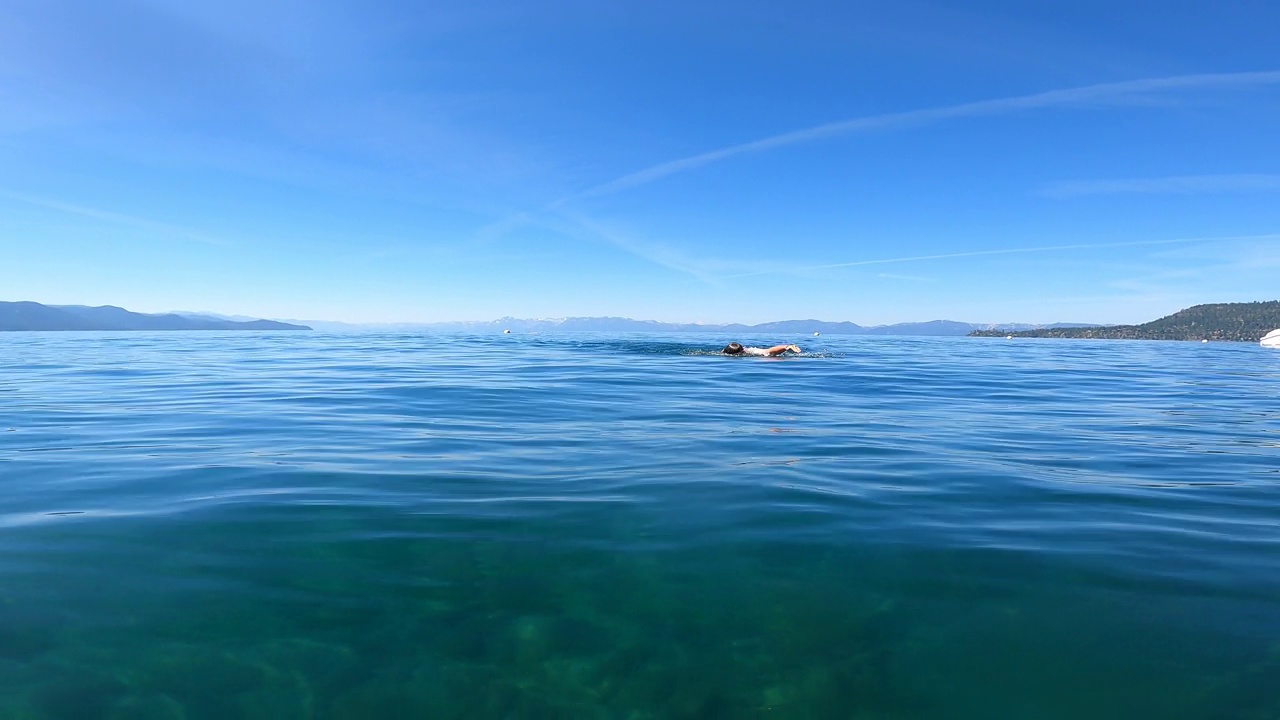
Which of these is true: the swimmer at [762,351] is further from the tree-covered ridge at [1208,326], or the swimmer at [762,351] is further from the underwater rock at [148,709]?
the tree-covered ridge at [1208,326]

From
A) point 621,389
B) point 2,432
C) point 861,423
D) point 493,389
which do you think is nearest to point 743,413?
point 861,423

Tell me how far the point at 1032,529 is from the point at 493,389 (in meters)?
14.8

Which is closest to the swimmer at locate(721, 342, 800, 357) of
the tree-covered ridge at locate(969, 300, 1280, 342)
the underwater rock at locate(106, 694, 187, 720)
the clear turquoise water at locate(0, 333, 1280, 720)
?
the clear turquoise water at locate(0, 333, 1280, 720)

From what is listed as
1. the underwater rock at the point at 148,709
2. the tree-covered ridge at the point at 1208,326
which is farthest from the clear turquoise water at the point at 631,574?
the tree-covered ridge at the point at 1208,326

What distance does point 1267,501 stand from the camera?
7.81 m

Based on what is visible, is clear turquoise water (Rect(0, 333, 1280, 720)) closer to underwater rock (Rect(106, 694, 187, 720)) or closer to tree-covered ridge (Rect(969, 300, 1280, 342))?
underwater rock (Rect(106, 694, 187, 720))

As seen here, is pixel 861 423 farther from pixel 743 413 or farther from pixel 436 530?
pixel 436 530

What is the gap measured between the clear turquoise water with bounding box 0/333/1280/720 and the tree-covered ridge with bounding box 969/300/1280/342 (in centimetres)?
14235

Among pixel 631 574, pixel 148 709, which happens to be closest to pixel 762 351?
pixel 631 574

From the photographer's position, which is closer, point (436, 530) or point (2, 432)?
point (436, 530)

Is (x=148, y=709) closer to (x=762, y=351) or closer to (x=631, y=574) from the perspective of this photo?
(x=631, y=574)

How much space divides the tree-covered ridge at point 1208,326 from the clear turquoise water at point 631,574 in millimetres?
142355

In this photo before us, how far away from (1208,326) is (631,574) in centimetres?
17910

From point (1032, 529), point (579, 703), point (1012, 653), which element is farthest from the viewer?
point (1032, 529)
